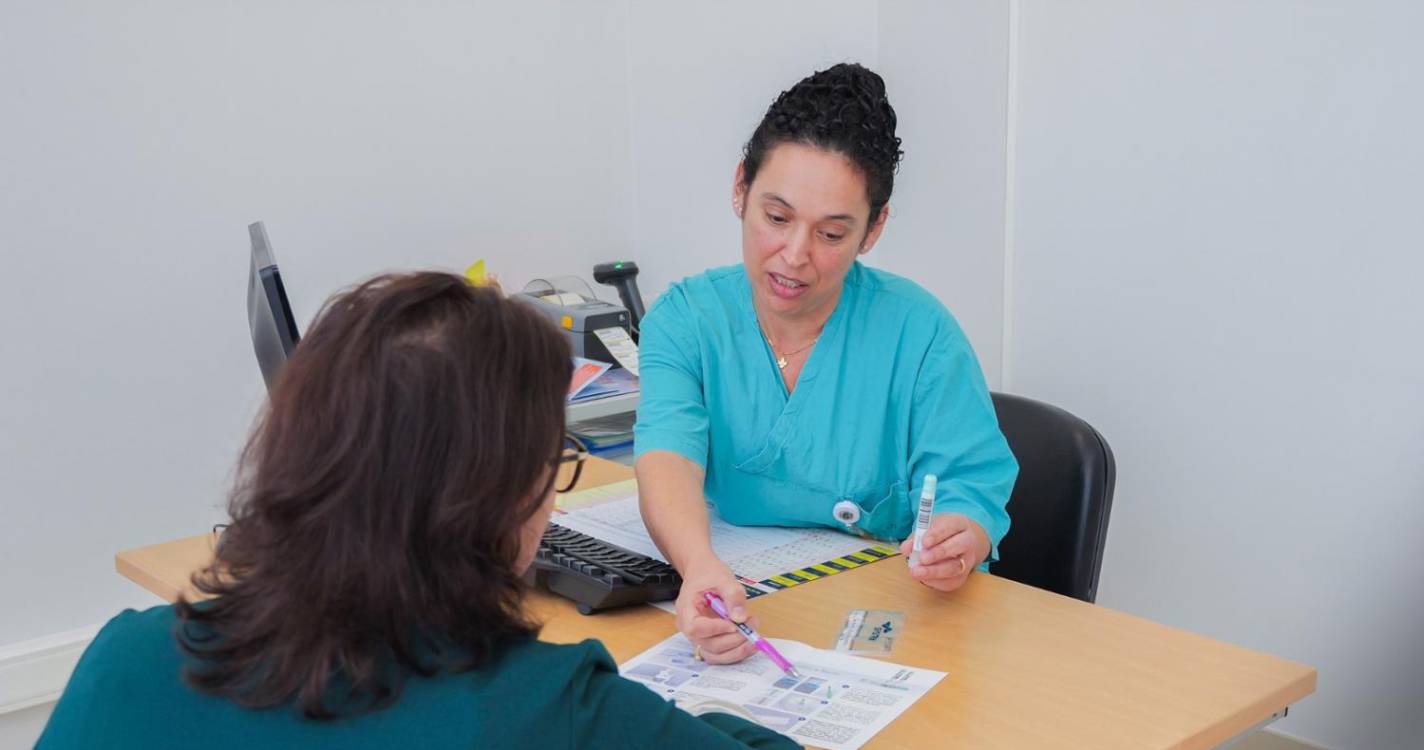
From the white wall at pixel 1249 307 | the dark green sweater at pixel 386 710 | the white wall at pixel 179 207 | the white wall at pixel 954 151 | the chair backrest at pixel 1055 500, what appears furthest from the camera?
the white wall at pixel 954 151

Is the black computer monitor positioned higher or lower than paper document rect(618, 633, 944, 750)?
higher

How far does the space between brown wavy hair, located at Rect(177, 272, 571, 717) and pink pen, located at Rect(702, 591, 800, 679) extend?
56 centimetres

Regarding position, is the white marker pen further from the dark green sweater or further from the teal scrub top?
the dark green sweater

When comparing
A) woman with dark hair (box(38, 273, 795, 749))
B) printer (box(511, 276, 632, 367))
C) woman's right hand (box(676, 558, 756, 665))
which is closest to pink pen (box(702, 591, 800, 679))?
woman's right hand (box(676, 558, 756, 665))

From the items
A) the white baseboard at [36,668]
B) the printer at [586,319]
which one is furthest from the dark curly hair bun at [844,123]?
the white baseboard at [36,668]

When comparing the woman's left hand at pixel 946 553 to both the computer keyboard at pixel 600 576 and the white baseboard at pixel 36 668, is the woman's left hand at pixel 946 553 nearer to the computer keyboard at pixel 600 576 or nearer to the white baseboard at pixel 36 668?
the computer keyboard at pixel 600 576

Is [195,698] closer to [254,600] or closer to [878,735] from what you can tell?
[254,600]

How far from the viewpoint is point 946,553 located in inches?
63.8

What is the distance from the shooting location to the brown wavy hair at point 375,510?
0.84 meters

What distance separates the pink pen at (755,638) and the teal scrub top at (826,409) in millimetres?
402

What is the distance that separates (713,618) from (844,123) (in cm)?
76

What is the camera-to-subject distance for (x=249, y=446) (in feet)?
2.97

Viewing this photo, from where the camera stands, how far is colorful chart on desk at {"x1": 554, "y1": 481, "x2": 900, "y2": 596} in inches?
68.2

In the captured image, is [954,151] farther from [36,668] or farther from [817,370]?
[36,668]
